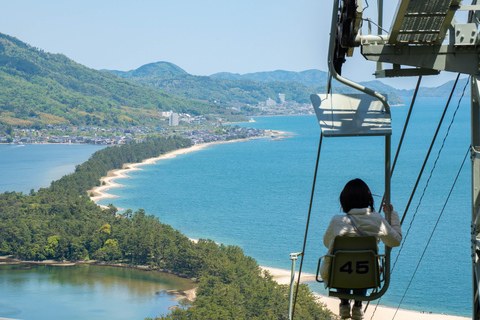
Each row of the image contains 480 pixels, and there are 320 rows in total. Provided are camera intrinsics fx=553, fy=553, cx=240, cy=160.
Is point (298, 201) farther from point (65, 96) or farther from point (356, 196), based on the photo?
point (65, 96)

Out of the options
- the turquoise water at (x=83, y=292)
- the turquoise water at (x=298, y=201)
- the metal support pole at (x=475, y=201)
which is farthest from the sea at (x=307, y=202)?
the metal support pole at (x=475, y=201)

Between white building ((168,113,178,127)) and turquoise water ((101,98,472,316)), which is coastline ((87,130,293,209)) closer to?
turquoise water ((101,98,472,316))

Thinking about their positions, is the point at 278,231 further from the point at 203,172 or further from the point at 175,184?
the point at 203,172

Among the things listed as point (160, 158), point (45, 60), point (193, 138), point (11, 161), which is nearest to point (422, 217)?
point (160, 158)

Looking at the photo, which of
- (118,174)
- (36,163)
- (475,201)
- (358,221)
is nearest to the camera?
(475,201)

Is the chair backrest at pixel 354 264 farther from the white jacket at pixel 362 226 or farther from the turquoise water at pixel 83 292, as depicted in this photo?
the turquoise water at pixel 83 292

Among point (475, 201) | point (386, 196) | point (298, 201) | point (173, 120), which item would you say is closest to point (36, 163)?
point (298, 201)
